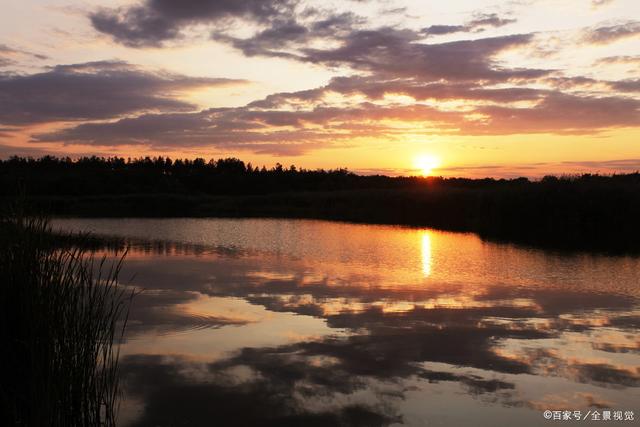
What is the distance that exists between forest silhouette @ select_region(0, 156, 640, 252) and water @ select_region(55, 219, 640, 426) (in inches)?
93.9

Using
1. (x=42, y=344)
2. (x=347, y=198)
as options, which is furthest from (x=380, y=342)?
(x=347, y=198)

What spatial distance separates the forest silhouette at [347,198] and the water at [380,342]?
2.39 metres

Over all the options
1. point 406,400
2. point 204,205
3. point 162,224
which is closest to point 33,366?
point 406,400

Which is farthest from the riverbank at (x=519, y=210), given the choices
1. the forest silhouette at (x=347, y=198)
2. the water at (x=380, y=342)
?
→ the water at (x=380, y=342)

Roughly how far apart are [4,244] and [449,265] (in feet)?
35.7

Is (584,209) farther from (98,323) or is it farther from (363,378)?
(98,323)

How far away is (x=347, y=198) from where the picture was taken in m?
39.8

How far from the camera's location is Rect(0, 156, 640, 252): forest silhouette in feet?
75.9

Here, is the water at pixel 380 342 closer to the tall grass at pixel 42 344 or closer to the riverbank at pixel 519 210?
the tall grass at pixel 42 344

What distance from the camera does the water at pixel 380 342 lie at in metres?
5.12

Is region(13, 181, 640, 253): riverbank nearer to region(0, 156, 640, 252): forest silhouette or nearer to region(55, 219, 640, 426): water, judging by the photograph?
region(0, 156, 640, 252): forest silhouette

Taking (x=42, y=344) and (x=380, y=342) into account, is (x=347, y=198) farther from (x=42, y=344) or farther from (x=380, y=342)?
(x=42, y=344)

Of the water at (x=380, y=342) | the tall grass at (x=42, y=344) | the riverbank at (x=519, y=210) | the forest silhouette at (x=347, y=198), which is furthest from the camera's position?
the forest silhouette at (x=347, y=198)

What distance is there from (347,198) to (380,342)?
108 ft
